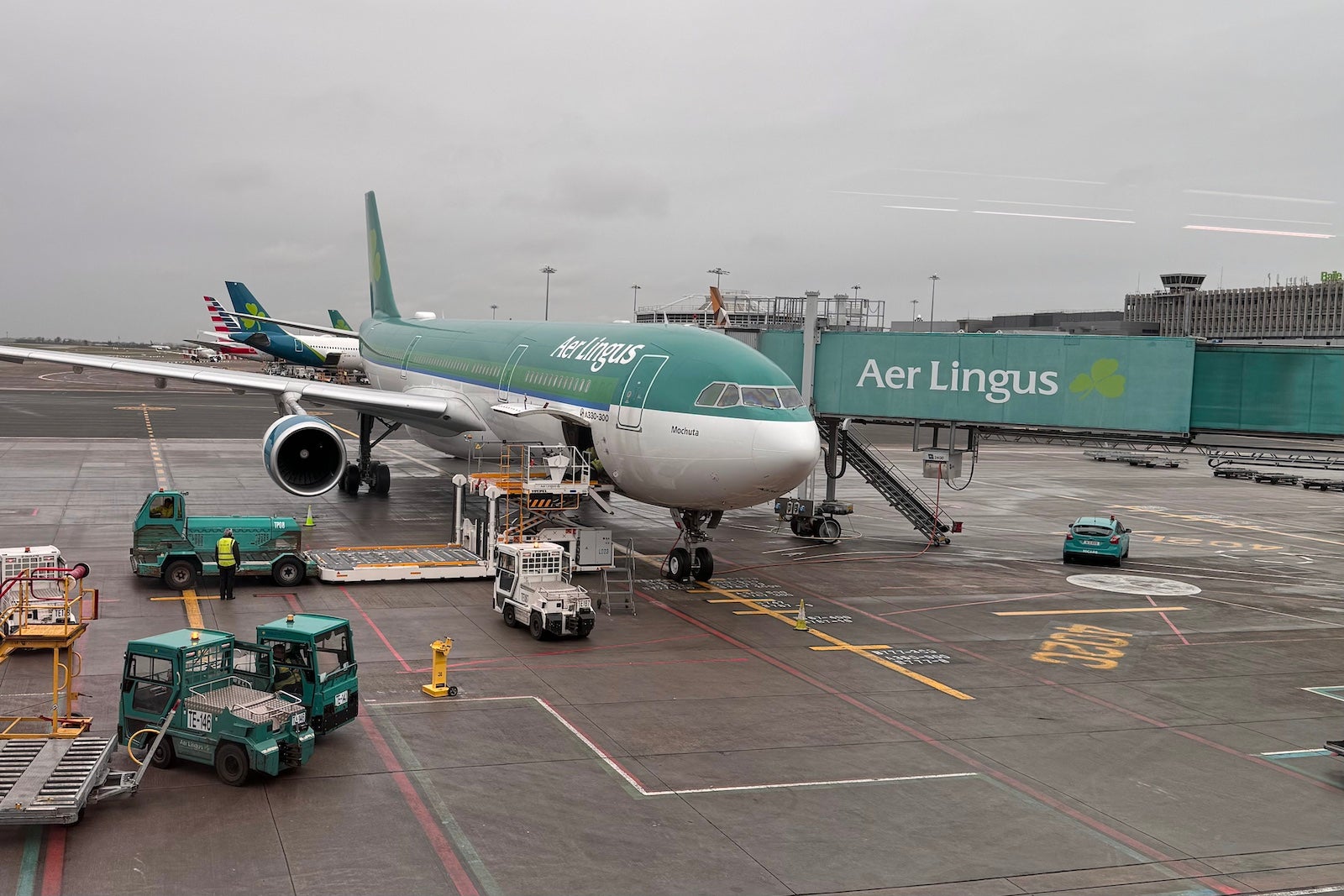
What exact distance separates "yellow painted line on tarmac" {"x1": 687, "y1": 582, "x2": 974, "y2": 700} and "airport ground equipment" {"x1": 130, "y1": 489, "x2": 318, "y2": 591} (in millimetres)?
9286

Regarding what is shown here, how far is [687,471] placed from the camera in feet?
78.6

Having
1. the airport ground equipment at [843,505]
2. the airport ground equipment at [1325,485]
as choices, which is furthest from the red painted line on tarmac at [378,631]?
the airport ground equipment at [1325,485]

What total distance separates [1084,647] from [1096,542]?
11.1m

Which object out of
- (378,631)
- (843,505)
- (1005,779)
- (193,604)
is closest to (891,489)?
(843,505)

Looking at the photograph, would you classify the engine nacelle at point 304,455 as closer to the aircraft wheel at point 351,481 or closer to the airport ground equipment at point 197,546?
the airport ground equipment at point 197,546

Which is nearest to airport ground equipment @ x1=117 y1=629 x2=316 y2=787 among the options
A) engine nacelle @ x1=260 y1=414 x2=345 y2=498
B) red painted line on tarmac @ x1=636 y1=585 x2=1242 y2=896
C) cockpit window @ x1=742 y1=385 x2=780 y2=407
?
red painted line on tarmac @ x1=636 y1=585 x2=1242 y2=896

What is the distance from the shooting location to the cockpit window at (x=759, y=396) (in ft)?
77.5

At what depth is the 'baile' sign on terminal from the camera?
100ft

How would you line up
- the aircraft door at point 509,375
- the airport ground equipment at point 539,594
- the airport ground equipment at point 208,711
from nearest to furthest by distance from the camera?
the airport ground equipment at point 208,711 → the airport ground equipment at point 539,594 → the aircraft door at point 509,375

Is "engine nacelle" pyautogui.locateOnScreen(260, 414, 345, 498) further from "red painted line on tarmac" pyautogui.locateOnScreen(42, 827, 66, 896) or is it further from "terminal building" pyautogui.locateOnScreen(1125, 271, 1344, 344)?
"terminal building" pyautogui.locateOnScreen(1125, 271, 1344, 344)

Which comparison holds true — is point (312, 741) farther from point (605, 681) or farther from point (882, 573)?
point (882, 573)

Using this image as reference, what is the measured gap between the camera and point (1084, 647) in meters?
22.8

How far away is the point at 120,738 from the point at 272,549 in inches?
452

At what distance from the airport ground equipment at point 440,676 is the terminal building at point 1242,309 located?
28.1 metres
